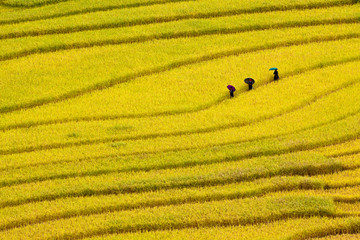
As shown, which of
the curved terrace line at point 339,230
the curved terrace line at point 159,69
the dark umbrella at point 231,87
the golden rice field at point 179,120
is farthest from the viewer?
the curved terrace line at point 159,69

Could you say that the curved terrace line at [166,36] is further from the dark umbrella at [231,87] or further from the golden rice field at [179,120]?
the dark umbrella at [231,87]

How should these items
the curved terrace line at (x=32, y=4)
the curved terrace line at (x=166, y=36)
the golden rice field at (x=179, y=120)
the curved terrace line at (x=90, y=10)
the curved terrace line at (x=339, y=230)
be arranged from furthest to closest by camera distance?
the curved terrace line at (x=32, y=4), the curved terrace line at (x=90, y=10), the curved terrace line at (x=166, y=36), the golden rice field at (x=179, y=120), the curved terrace line at (x=339, y=230)

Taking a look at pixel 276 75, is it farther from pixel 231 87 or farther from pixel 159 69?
pixel 159 69

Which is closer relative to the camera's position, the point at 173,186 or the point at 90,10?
the point at 173,186

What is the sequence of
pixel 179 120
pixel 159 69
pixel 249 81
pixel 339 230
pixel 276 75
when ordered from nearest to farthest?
pixel 339 230 → pixel 179 120 → pixel 249 81 → pixel 276 75 → pixel 159 69

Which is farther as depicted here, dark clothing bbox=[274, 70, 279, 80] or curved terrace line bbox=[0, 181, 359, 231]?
dark clothing bbox=[274, 70, 279, 80]

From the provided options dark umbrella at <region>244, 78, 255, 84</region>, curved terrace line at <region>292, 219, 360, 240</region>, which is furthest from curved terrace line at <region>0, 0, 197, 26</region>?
curved terrace line at <region>292, 219, 360, 240</region>

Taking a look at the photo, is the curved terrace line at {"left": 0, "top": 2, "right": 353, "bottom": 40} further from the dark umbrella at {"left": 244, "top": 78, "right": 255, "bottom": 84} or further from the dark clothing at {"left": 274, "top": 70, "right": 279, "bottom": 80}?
the dark umbrella at {"left": 244, "top": 78, "right": 255, "bottom": 84}

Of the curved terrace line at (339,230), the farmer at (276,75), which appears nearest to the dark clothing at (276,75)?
the farmer at (276,75)

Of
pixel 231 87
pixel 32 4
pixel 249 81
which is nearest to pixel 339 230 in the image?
pixel 231 87

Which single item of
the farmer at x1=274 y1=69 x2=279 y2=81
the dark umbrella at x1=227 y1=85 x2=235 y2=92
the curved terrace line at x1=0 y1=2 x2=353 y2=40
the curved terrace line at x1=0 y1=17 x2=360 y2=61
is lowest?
the dark umbrella at x1=227 y1=85 x2=235 y2=92
